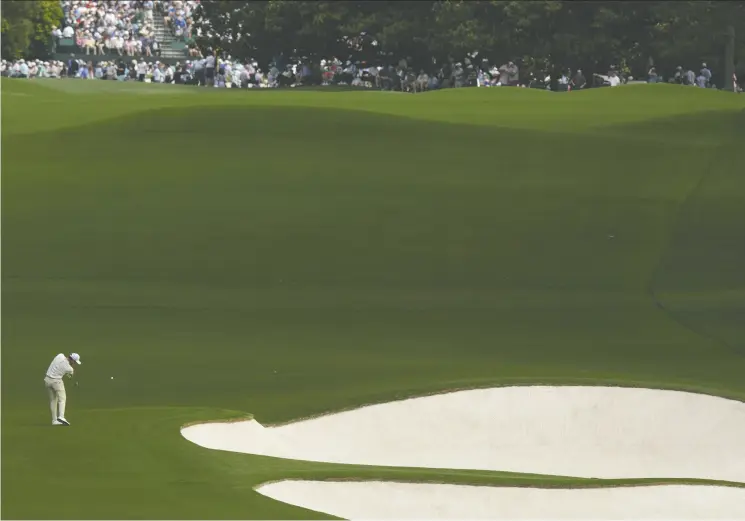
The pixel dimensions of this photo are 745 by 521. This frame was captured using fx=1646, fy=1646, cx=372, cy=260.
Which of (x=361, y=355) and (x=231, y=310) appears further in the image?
(x=231, y=310)

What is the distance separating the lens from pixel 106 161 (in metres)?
44.6

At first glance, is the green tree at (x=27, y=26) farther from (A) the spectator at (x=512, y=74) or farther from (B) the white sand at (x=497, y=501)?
(B) the white sand at (x=497, y=501)

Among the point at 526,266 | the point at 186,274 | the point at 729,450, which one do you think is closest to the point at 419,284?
the point at 526,266

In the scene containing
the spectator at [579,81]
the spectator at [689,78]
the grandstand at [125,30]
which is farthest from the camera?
the grandstand at [125,30]

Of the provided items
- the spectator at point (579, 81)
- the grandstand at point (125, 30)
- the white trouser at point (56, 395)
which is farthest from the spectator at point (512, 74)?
the white trouser at point (56, 395)

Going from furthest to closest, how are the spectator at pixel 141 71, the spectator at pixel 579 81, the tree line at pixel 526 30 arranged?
the spectator at pixel 141 71, the spectator at pixel 579 81, the tree line at pixel 526 30

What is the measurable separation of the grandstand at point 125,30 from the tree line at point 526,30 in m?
23.0

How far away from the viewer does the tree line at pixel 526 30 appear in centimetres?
6856

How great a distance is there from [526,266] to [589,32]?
33.5 metres

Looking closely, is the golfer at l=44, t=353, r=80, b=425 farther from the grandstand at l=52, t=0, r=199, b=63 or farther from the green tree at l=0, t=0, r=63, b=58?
the grandstand at l=52, t=0, r=199, b=63

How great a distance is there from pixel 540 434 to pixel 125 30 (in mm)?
81100

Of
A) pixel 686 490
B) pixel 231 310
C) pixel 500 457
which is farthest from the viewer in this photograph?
pixel 231 310

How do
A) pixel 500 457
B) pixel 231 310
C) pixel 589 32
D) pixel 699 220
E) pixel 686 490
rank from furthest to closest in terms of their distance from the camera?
pixel 589 32
pixel 699 220
pixel 231 310
pixel 500 457
pixel 686 490

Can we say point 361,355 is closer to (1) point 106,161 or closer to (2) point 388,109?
(1) point 106,161
